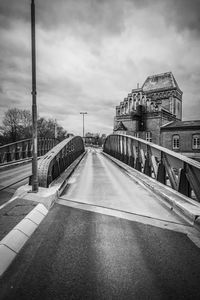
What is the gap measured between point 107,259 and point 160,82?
51.0m

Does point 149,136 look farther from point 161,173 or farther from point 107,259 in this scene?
point 107,259

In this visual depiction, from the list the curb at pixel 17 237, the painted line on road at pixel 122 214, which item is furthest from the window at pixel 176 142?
the curb at pixel 17 237

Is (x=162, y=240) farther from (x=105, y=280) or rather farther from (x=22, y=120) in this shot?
(x=22, y=120)

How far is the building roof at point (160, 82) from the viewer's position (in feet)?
143

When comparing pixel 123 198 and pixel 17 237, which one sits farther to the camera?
pixel 123 198

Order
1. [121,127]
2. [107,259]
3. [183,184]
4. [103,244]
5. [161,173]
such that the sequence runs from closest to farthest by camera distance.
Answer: [107,259] < [103,244] < [183,184] < [161,173] < [121,127]

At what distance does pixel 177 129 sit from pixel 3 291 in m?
30.7

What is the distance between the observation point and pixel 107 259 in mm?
2246

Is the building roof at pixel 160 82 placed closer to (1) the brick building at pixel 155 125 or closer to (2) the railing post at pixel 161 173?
(1) the brick building at pixel 155 125

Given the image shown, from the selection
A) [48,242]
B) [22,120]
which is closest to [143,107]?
[22,120]

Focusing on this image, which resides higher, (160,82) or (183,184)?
(160,82)

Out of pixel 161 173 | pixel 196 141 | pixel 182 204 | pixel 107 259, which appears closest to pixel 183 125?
pixel 196 141

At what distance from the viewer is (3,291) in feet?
5.58

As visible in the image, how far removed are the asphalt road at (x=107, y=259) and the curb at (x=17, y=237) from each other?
0.10 m
